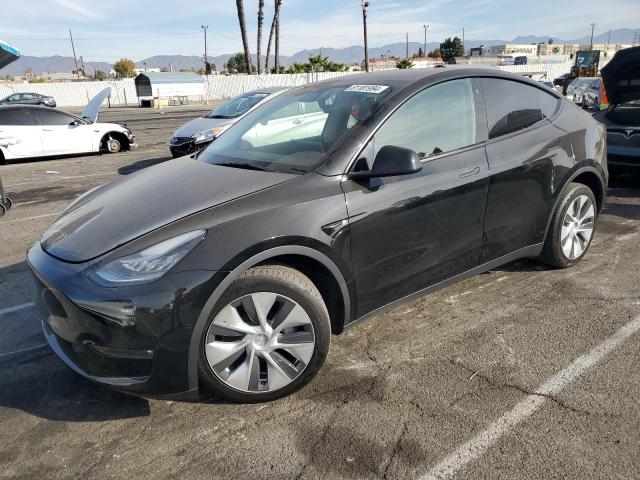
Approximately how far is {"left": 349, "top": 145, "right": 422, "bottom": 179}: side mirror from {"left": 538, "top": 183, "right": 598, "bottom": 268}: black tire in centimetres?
169

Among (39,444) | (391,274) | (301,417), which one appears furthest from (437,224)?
(39,444)

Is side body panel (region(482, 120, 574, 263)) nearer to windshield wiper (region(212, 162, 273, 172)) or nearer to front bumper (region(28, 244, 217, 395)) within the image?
windshield wiper (region(212, 162, 273, 172))

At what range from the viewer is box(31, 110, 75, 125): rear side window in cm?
1167

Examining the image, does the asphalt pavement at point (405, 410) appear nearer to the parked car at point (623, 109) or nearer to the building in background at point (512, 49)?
the parked car at point (623, 109)

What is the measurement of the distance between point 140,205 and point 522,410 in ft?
7.39

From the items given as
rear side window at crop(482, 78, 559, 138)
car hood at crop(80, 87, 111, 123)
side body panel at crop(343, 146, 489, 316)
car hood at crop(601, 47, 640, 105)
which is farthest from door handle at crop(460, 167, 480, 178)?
car hood at crop(80, 87, 111, 123)

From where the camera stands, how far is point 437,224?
313 cm

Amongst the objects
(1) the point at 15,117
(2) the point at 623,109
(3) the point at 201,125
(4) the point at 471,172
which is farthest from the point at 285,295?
(1) the point at 15,117

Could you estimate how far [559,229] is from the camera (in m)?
3.96

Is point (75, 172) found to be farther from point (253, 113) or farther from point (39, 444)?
point (39, 444)

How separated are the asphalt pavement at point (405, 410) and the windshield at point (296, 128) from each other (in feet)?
4.01

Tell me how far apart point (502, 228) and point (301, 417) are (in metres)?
1.90

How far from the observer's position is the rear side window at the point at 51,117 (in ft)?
38.3

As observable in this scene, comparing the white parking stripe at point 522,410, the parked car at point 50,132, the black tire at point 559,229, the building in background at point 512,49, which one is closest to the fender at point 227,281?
the white parking stripe at point 522,410
